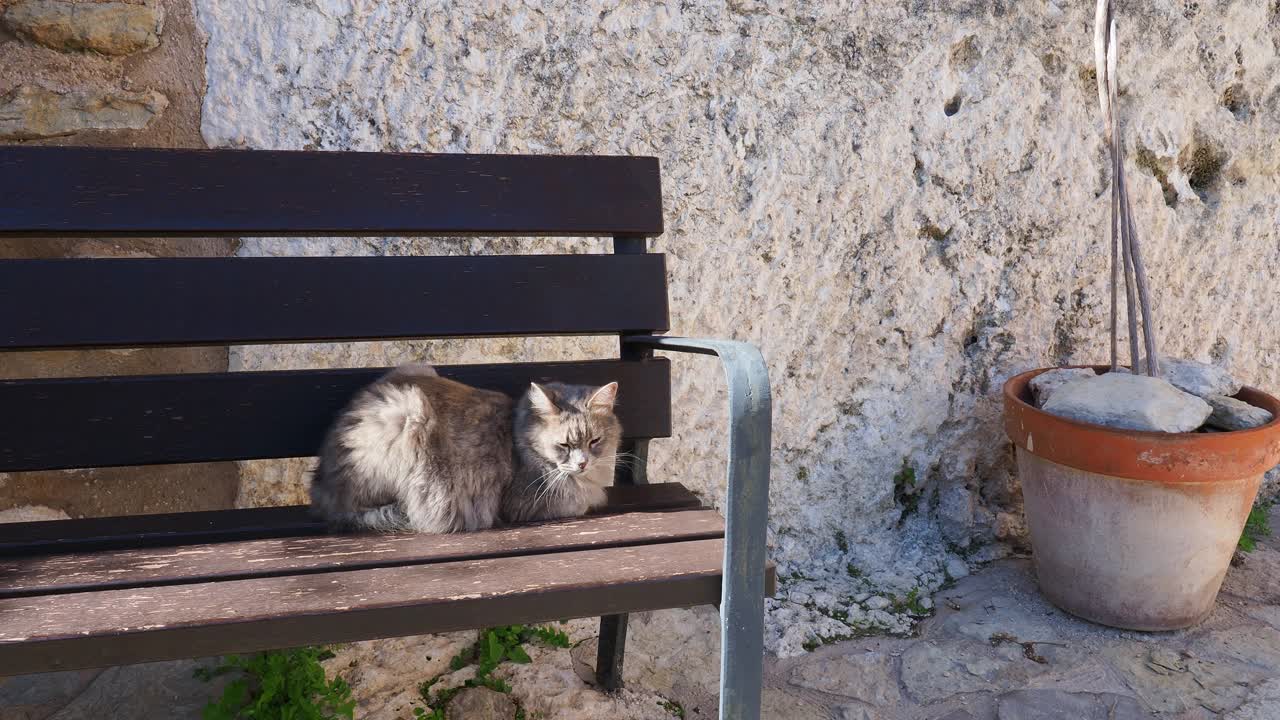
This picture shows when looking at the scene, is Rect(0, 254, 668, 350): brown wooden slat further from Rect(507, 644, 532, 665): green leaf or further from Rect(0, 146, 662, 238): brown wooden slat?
Rect(507, 644, 532, 665): green leaf

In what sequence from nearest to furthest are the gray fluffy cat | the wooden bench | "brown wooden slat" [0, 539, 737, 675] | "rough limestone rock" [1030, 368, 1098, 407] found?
"brown wooden slat" [0, 539, 737, 675] → the wooden bench → the gray fluffy cat → "rough limestone rock" [1030, 368, 1098, 407]

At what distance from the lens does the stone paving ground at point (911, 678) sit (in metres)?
2.09

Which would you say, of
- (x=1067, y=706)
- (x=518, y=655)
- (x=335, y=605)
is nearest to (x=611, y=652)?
(x=518, y=655)

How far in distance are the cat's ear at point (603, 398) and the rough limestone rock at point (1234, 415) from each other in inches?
71.4

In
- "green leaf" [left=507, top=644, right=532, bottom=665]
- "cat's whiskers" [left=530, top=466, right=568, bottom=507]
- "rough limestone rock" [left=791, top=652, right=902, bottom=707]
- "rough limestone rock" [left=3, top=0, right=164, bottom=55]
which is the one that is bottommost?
"rough limestone rock" [left=791, top=652, right=902, bottom=707]

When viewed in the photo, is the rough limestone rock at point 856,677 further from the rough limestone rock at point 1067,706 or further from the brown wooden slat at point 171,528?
the brown wooden slat at point 171,528

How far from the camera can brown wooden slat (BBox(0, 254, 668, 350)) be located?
70.1 inches

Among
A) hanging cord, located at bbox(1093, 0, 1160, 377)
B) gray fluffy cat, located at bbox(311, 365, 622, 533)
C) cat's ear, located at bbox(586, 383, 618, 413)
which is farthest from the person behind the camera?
hanging cord, located at bbox(1093, 0, 1160, 377)

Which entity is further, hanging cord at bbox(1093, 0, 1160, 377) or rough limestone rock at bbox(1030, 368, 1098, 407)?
rough limestone rock at bbox(1030, 368, 1098, 407)

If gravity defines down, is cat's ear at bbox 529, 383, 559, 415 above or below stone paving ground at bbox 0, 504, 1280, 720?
above

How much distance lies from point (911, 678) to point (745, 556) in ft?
3.76

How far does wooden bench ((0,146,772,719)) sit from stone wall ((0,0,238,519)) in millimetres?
544

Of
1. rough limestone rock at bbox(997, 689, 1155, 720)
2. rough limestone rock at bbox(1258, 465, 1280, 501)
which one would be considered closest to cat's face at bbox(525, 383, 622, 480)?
rough limestone rock at bbox(997, 689, 1155, 720)

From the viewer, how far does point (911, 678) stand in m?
2.30
